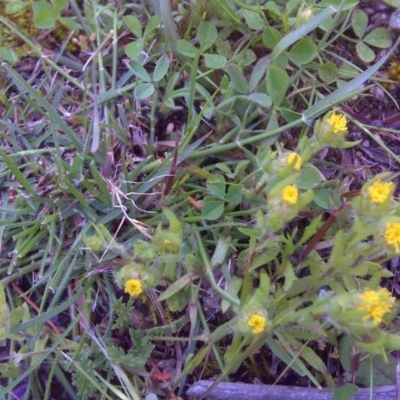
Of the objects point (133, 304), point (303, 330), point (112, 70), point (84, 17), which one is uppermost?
point (84, 17)

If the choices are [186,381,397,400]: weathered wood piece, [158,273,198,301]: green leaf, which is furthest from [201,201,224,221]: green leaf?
[186,381,397,400]: weathered wood piece

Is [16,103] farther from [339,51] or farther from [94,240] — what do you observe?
[339,51]

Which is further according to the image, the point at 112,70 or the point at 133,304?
the point at 112,70

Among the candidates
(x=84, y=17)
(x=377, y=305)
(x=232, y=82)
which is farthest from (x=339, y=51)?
(x=377, y=305)

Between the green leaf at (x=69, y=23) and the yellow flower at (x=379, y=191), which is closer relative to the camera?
the yellow flower at (x=379, y=191)

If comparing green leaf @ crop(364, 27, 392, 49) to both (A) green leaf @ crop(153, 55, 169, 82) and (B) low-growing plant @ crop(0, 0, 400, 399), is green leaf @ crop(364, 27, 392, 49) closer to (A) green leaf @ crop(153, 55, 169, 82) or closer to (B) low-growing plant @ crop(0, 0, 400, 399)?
(B) low-growing plant @ crop(0, 0, 400, 399)

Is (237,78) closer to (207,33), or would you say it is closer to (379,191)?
(207,33)

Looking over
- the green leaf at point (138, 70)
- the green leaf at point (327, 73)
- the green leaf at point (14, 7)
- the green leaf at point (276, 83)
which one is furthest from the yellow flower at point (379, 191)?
the green leaf at point (14, 7)

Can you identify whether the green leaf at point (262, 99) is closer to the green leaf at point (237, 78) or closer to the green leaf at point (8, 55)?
the green leaf at point (237, 78)
